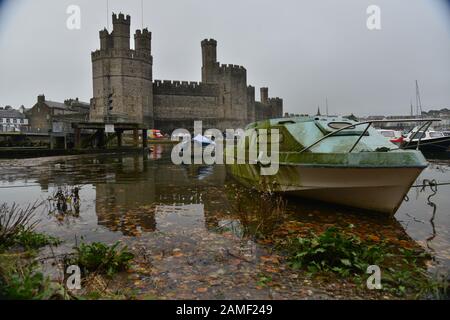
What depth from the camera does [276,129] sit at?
7012mm

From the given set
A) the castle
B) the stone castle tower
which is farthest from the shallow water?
the stone castle tower

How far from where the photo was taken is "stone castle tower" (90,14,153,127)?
4556 centimetres

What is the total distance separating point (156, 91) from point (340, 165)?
50.9 metres

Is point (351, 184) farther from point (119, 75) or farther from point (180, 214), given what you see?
point (119, 75)

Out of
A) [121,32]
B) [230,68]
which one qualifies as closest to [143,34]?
[121,32]

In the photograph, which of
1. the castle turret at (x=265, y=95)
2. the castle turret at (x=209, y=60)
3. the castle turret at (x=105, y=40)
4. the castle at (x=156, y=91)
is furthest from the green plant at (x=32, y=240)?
the castle turret at (x=265, y=95)

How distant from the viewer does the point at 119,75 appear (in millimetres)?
45750

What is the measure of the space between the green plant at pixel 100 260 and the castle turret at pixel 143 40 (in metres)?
50.2

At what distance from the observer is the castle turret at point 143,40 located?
49.3 m

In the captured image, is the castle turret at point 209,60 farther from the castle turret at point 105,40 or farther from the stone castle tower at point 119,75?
the castle turret at point 105,40

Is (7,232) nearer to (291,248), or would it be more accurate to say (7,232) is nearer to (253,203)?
(291,248)

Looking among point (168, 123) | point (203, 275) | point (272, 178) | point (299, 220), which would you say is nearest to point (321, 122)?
point (272, 178)

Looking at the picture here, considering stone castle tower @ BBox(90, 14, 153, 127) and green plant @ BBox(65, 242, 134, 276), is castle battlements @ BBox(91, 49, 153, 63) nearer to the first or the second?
stone castle tower @ BBox(90, 14, 153, 127)
